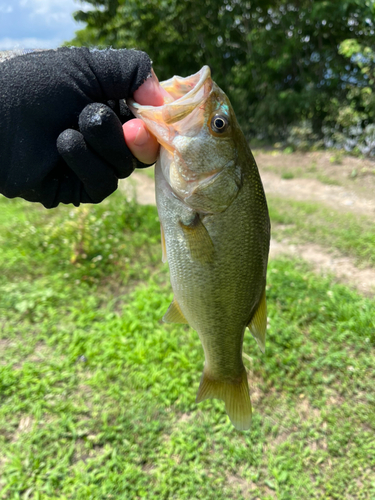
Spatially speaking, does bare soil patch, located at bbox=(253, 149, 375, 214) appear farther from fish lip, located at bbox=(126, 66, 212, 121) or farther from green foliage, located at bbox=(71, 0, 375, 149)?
fish lip, located at bbox=(126, 66, 212, 121)

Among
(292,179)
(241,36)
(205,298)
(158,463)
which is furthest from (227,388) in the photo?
(241,36)

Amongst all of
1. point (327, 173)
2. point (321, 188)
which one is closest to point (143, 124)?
point (321, 188)

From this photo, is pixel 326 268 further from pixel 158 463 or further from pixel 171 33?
pixel 171 33

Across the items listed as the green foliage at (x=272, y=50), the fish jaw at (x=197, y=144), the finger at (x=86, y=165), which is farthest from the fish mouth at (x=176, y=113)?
the green foliage at (x=272, y=50)

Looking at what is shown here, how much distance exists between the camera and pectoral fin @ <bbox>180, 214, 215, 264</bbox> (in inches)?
63.1

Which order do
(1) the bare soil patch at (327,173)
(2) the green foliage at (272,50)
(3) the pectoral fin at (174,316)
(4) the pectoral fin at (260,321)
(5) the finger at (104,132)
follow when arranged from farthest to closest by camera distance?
(2) the green foliage at (272,50)
(1) the bare soil patch at (327,173)
(3) the pectoral fin at (174,316)
(4) the pectoral fin at (260,321)
(5) the finger at (104,132)

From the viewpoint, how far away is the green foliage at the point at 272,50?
936 cm

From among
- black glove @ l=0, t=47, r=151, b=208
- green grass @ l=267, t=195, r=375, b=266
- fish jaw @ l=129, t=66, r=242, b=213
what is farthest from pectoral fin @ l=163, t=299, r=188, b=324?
green grass @ l=267, t=195, r=375, b=266

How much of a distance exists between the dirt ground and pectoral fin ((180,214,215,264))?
10.6ft

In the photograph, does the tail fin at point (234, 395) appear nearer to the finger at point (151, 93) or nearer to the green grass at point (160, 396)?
the green grass at point (160, 396)

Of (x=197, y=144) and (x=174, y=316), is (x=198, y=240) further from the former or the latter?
(x=174, y=316)

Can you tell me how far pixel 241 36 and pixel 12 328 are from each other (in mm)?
13002

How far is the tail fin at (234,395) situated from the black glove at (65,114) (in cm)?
126

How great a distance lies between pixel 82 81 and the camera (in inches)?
59.0
